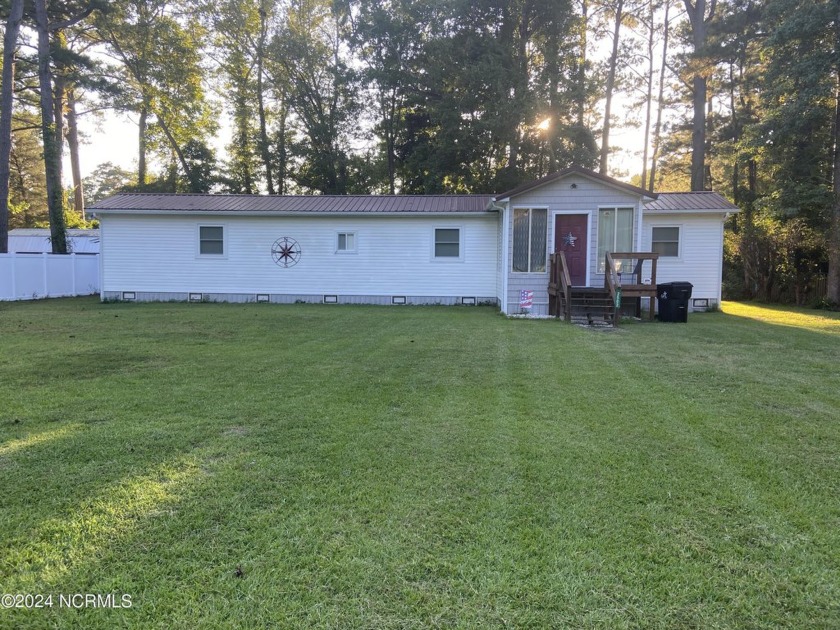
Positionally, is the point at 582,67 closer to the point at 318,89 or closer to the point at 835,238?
the point at 835,238

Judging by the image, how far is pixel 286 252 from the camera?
50.1 ft

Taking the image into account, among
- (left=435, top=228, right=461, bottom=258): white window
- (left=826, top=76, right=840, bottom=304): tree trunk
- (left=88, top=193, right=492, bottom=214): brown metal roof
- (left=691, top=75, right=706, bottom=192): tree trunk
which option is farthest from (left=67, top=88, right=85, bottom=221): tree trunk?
(left=826, top=76, right=840, bottom=304): tree trunk

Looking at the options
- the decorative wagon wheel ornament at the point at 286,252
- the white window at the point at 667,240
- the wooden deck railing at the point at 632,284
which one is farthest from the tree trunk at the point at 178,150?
the wooden deck railing at the point at 632,284

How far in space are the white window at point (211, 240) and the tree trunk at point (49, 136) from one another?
679cm

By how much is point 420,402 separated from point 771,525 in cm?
282

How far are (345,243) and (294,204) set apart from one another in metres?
2.15

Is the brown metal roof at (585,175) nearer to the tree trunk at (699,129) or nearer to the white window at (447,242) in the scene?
the white window at (447,242)

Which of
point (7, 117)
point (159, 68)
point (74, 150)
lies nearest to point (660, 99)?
point (159, 68)

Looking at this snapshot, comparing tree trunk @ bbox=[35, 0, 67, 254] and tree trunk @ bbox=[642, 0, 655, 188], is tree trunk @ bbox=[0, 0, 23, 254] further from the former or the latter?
tree trunk @ bbox=[642, 0, 655, 188]

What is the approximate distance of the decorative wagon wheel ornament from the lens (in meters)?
15.2

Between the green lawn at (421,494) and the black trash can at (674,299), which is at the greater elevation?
the black trash can at (674,299)

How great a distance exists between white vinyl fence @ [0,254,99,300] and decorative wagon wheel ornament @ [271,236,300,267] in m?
7.28

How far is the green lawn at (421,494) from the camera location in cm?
202

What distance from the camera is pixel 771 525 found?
257 centimetres
